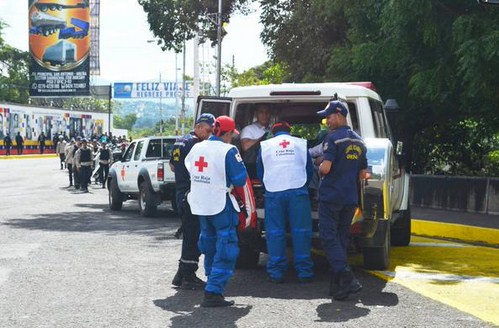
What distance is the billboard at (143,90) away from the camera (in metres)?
123

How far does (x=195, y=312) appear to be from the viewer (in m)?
7.28

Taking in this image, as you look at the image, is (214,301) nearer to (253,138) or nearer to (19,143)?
(253,138)

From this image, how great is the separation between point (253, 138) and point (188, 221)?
5.00 ft

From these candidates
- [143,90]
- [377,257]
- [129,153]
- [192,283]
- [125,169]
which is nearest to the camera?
[192,283]

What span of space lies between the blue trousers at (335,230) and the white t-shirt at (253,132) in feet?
5.94

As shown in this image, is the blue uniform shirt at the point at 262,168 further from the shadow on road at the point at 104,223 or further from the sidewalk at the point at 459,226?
the sidewalk at the point at 459,226

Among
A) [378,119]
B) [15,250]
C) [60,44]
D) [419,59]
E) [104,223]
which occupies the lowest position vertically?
[104,223]

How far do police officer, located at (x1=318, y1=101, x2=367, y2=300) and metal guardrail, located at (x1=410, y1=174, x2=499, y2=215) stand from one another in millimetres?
8785

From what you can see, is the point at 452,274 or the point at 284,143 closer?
the point at 284,143

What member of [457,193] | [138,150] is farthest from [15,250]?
[457,193]

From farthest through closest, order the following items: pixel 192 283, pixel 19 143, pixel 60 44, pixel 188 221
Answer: pixel 19 143
pixel 60 44
pixel 188 221
pixel 192 283

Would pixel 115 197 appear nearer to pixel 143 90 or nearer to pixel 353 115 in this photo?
pixel 353 115

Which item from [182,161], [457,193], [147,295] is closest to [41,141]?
[457,193]

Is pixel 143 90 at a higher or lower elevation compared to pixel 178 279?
higher
